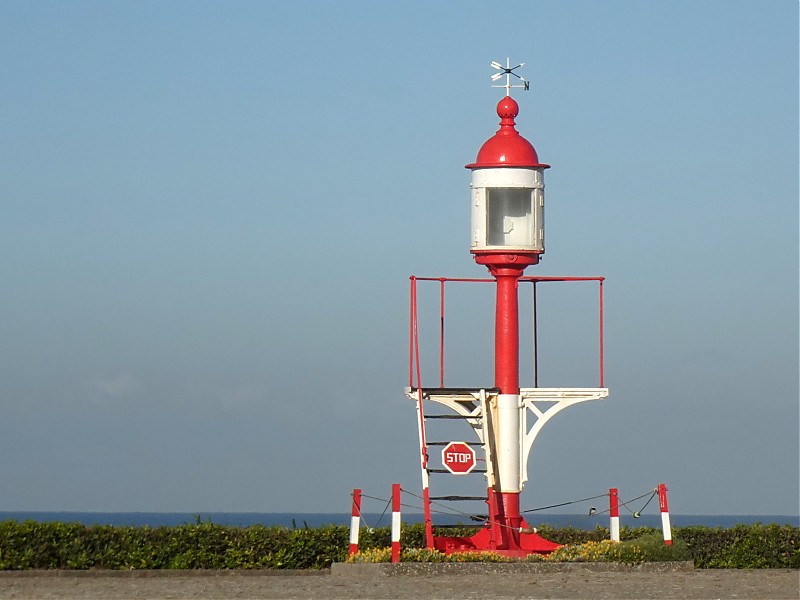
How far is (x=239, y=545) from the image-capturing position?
23.2m

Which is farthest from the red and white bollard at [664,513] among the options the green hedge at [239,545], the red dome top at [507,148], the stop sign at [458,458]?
the red dome top at [507,148]

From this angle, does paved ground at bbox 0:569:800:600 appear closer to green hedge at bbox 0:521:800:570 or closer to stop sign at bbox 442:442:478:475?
green hedge at bbox 0:521:800:570

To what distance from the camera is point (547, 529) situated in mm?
25172

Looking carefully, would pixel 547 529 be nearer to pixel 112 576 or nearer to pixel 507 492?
pixel 507 492

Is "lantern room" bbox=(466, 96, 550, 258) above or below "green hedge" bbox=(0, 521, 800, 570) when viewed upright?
above

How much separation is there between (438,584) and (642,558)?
3785mm

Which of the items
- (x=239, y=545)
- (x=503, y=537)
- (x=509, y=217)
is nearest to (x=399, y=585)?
(x=503, y=537)

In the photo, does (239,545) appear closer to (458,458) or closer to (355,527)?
(355,527)

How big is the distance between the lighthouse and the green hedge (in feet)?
3.87

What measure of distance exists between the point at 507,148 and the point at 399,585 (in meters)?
7.37

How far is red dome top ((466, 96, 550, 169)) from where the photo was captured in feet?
78.2

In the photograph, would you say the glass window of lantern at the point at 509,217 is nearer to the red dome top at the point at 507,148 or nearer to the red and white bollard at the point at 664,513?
the red dome top at the point at 507,148

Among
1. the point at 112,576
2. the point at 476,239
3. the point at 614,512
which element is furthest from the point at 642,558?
the point at 112,576

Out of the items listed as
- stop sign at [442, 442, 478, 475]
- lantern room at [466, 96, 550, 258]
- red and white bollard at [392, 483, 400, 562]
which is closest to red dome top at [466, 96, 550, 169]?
lantern room at [466, 96, 550, 258]
